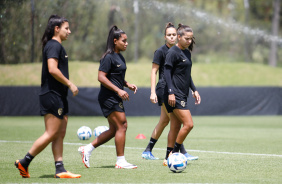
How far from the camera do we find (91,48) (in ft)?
138

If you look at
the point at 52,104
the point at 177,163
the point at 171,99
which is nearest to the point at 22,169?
the point at 52,104

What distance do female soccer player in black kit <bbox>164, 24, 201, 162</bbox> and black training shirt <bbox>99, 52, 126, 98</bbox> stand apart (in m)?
0.67

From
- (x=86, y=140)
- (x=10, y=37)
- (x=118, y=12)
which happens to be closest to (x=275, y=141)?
(x=86, y=140)

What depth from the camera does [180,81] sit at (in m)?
8.28

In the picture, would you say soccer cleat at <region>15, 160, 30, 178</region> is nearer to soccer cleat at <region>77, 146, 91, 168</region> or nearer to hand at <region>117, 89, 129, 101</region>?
soccer cleat at <region>77, 146, 91, 168</region>

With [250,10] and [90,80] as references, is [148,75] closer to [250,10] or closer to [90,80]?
[90,80]

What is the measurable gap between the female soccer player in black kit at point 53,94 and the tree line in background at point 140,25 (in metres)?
23.8

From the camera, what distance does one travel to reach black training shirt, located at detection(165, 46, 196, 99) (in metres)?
8.22

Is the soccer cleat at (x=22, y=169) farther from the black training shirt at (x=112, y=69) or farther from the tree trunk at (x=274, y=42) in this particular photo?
the tree trunk at (x=274, y=42)

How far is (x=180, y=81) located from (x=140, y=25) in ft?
Result: 123

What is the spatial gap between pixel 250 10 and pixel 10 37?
27.2 metres

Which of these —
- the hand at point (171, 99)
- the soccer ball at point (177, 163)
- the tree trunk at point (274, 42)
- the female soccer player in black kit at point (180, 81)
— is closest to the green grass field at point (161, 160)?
the soccer ball at point (177, 163)

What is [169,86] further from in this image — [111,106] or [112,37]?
[112,37]

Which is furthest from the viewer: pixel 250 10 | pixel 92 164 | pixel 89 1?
pixel 250 10
